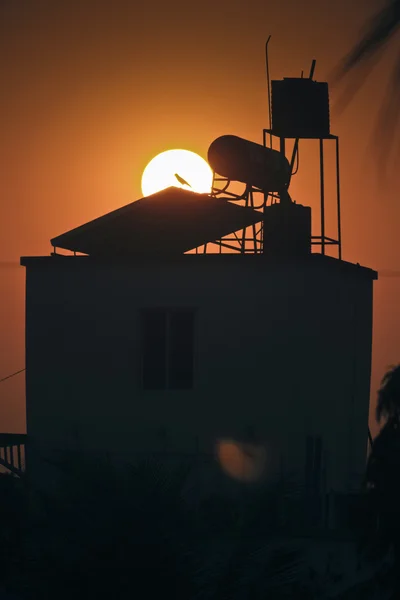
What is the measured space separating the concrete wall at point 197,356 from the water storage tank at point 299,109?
6.69 metres

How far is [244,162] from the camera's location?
108 feet

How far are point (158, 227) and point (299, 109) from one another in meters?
6.91

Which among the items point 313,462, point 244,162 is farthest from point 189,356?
point 244,162

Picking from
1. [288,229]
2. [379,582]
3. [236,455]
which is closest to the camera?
[379,582]

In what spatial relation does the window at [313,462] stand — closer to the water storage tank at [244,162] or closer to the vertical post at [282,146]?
the water storage tank at [244,162]

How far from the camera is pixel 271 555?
17953mm

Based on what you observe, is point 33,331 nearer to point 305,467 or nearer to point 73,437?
point 73,437

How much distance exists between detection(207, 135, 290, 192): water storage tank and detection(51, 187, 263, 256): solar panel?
215 cm

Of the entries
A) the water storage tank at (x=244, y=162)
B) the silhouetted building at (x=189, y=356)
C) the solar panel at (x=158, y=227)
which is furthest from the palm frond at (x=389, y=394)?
the water storage tank at (x=244, y=162)

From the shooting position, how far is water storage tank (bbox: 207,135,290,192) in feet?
108

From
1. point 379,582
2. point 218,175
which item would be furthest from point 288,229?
point 379,582

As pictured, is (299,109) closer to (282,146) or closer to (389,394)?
(282,146)

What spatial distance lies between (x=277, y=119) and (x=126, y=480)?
18.7 m

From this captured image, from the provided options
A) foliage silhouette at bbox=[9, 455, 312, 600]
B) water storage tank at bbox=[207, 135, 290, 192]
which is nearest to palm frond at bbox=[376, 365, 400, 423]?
foliage silhouette at bbox=[9, 455, 312, 600]
